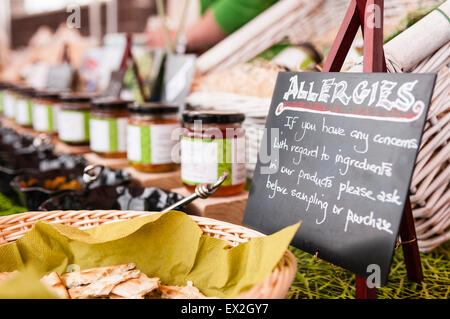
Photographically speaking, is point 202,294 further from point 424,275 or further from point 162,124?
point 162,124

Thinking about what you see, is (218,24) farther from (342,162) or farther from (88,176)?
(342,162)

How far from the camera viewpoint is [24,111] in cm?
232

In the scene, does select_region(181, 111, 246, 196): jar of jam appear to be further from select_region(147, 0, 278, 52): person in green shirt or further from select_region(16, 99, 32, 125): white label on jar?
select_region(16, 99, 32, 125): white label on jar

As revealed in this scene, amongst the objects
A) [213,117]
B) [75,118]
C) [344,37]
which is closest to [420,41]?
[344,37]

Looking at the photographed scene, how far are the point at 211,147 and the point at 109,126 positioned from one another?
58 cm

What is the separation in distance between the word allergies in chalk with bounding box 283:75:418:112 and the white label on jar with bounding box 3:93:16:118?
7.51 ft

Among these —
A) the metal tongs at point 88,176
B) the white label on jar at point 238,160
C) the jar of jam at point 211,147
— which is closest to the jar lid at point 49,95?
the metal tongs at point 88,176

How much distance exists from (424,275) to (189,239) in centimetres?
55

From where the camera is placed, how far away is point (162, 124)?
1.30 m

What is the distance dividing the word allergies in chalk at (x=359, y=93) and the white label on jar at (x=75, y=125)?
43.3 inches

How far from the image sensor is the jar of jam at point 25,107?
2.29 m

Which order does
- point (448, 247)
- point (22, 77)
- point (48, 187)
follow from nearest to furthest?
point (448, 247)
point (48, 187)
point (22, 77)

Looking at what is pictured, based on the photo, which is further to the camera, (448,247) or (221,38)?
(221,38)
